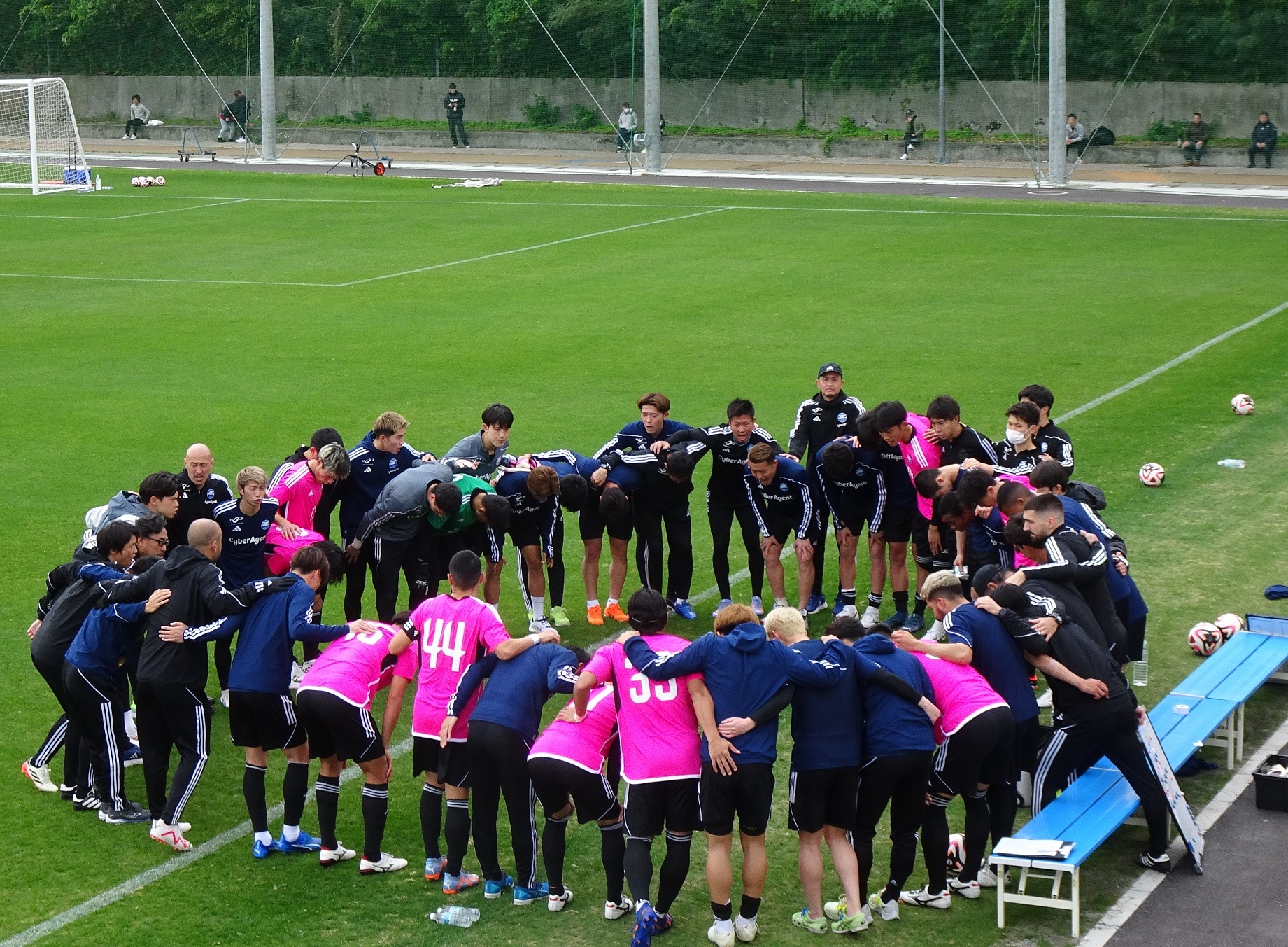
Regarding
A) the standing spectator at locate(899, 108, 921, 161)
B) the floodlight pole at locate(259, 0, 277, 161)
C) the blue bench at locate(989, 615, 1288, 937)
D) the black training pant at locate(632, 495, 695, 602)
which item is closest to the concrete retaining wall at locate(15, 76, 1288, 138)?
the standing spectator at locate(899, 108, 921, 161)

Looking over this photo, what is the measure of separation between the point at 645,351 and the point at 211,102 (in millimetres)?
52304

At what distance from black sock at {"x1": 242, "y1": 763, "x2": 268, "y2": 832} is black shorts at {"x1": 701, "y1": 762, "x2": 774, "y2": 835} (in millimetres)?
2611

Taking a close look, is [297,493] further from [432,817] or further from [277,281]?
[277,281]

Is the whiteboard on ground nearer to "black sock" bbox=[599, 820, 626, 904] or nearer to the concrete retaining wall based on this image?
"black sock" bbox=[599, 820, 626, 904]

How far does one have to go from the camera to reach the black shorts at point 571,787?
7.69 m

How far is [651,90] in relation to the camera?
161 ft

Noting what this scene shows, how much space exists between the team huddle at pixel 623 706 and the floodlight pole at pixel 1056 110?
35210mm

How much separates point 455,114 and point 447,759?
53770 millimetres

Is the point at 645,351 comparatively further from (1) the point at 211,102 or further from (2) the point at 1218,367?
(1) the point at 211,102

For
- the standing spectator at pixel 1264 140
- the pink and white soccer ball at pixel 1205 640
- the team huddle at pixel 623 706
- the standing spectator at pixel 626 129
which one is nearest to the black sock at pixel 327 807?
the team huddle at pixel 623 706

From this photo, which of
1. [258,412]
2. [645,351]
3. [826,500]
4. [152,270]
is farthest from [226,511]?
[152,270]

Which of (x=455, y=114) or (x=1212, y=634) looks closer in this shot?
(x=1212, y=634)

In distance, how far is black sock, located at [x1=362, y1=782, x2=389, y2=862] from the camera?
8.26m

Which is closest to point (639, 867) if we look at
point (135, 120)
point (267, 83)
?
point (267, 83)
